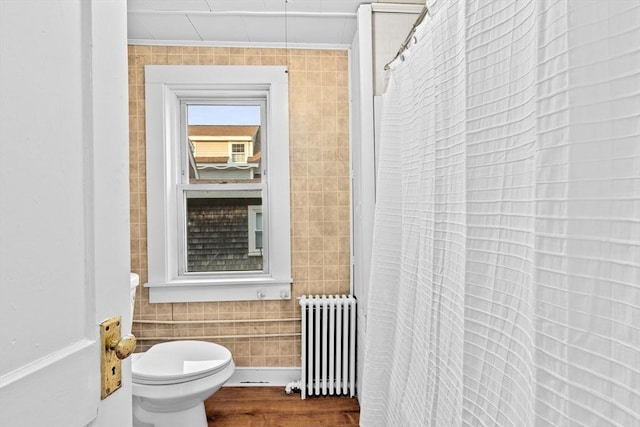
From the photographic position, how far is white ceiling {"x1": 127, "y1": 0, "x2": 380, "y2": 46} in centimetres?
205

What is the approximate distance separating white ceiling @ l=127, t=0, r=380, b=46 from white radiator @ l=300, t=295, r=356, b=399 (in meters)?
1.57

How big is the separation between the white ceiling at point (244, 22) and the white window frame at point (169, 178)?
6.6 inches

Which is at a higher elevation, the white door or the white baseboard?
the white door

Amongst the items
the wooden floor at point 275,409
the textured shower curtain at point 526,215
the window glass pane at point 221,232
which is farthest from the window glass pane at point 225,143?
the textured shower curtain at point 526,215

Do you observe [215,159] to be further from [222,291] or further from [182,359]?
[182,359]

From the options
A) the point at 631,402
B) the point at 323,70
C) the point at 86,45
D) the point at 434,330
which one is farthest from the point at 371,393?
the point at 323,70

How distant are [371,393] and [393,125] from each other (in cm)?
100

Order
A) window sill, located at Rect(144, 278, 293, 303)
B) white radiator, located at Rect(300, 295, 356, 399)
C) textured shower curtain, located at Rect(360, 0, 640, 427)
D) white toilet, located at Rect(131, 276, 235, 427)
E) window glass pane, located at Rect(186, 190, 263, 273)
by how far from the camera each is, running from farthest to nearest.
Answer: window glass pane, located at Rect(186, 190, 263, 273) → window sill, located at Rect(144, 278, 293, 303) → white radiator, located at Rect(300, 295, 356, 399) → white toilet, located at Rect(131, 276, 235, 427) → textured shower curtain, located at Rect(360, 0, 640, 427)

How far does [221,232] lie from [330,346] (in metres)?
1.00

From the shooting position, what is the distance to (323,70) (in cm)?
248

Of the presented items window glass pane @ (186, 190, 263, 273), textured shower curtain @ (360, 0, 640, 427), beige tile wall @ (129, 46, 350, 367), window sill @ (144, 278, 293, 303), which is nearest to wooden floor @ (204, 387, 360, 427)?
beige tile wall @ (129, 46, 350, 367)

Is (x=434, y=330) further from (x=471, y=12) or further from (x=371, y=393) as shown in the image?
(x=471, y=12)

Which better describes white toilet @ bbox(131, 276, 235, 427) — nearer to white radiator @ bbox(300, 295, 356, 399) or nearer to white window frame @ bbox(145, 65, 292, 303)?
white window frame @ bbox(145, 65, 292, 303)

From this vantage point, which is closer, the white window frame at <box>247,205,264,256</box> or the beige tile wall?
the beige tile wall
